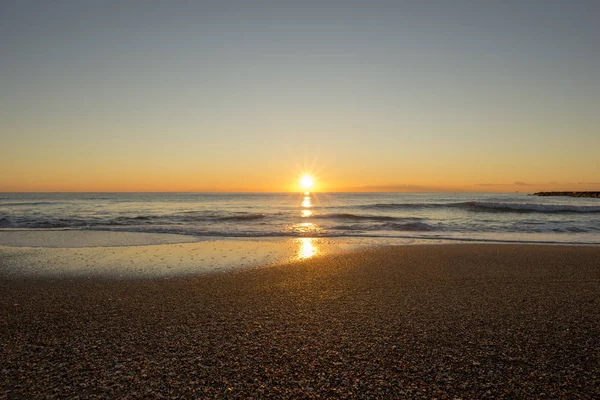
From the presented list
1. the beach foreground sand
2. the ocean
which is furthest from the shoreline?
the ocean

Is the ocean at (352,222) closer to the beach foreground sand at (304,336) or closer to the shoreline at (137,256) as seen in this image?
the shoreline at (137,256)

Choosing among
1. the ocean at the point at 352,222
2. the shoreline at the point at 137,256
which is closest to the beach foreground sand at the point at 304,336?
the shoreline at the point at 137,256

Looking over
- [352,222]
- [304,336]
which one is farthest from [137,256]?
[352,222]

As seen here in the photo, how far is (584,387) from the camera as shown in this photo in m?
3.19

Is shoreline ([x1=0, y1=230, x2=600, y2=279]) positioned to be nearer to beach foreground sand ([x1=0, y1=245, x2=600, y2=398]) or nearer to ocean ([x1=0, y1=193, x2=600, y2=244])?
beach foreground sand ([x1=0, y1=245, x2=600, y2=398])

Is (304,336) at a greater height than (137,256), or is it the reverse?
(304,336)

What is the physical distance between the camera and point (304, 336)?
4.34 meters

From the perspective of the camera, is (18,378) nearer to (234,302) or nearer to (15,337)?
(15,337)

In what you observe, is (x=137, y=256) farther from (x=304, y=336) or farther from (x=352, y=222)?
(x=352, y=222)

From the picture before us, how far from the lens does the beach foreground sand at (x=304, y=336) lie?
324cm

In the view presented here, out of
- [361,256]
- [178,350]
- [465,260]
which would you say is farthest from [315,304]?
[465,260]

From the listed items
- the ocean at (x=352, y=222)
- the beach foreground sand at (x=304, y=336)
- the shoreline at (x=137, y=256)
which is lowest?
the ocean at (x=352, y=222)

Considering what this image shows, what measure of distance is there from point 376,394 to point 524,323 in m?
2.82

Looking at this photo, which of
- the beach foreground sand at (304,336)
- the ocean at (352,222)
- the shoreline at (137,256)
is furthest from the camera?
the ocean at (352,222)
